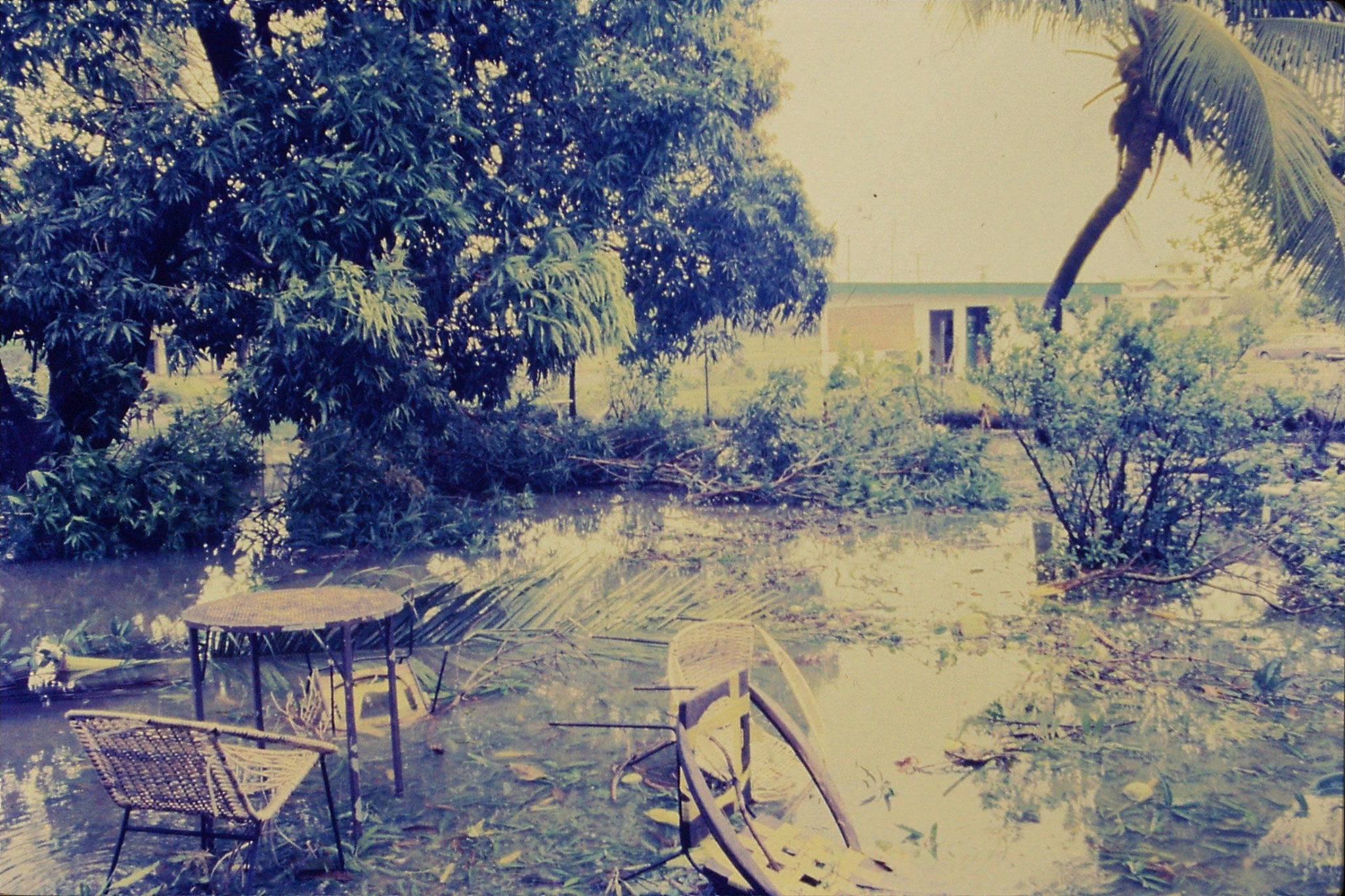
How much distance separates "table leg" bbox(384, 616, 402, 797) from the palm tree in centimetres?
481

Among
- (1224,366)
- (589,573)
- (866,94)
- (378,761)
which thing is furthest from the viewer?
(866,94)

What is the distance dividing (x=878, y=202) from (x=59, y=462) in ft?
24.1

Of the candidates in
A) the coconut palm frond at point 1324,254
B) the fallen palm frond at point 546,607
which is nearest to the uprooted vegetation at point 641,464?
the fallen palm frond at point 546,607

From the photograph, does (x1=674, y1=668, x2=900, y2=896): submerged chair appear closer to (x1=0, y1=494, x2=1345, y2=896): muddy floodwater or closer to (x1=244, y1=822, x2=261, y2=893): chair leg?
(x1=0, y1=494, x2=1345, y2=896): muddy floodwater

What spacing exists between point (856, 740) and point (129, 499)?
6.16m

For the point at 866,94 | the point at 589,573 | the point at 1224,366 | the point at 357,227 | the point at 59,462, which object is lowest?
the point at 589,573

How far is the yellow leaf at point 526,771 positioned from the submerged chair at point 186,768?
1128 millimetres

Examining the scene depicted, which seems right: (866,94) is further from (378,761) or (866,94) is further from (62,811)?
(62,811)

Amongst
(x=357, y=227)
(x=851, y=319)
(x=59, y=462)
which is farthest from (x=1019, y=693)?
(x=851, y=319)

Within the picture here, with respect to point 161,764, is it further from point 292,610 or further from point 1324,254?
point 1324,254

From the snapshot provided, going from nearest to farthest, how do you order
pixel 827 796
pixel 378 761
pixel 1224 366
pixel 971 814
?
pixel 827 796
pixel 971 814
pixel 378 761
pixel 1224 366

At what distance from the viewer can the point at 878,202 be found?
8633 mm

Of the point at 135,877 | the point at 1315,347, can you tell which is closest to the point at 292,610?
the point at 135,877

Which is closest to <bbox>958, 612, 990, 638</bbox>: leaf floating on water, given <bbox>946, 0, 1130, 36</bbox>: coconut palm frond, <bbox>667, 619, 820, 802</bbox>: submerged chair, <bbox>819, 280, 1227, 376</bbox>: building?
<bbox>667, 619, 820, 802</bbox>: submerged chair
